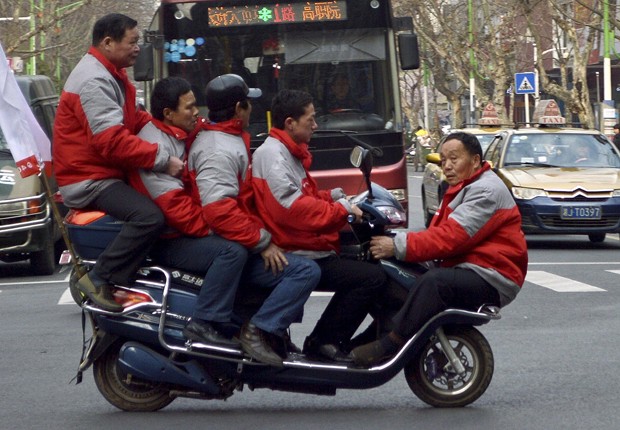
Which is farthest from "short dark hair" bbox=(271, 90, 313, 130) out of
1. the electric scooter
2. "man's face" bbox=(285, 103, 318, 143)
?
the electric scooter

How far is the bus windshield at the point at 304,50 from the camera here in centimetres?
1592

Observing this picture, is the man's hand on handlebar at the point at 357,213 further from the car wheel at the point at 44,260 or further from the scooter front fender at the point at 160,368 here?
the car wheel at the point at 44,260

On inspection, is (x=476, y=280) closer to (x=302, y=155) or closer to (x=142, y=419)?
(x=302, y=155)

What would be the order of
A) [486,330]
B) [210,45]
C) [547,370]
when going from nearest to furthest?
1. [547,370]
2. [486,330]
3. [210,45]

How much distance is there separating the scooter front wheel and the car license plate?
448 inches

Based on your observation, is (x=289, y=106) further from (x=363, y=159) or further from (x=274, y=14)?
(x=274, y=14)

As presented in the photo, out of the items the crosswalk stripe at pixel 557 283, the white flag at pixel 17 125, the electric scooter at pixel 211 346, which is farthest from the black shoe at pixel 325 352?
the crosswalk stripe at pixel 557 283

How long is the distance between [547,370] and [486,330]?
2.04 metres

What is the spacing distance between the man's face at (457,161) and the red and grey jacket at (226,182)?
104cm

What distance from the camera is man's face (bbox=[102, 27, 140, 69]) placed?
7.46 meters

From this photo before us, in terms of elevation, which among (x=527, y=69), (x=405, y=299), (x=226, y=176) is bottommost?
(x=527, y=69)

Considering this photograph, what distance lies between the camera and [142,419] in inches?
293

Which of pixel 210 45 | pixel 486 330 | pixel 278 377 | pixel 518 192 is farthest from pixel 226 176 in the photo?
pixel 518 192

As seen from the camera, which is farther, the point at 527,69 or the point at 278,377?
the point at 527,69
